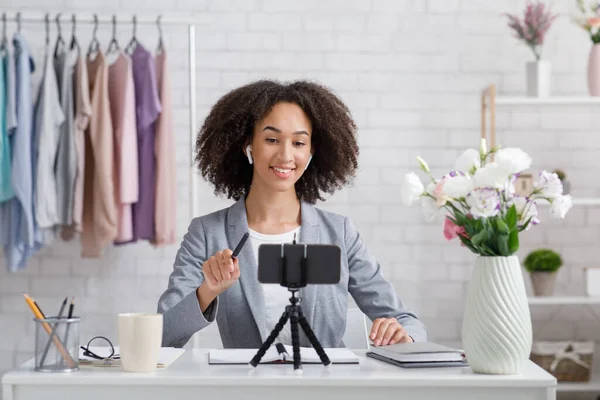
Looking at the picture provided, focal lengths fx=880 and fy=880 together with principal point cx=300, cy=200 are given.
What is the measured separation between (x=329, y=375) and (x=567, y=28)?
10.1 feet

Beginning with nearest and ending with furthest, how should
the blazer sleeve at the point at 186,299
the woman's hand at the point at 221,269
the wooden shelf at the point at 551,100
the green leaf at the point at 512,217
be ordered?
the green leaf at the point at 512,217 < the woman's hand at the point at 221,269 < the blazer sleeve at the point at 186,299 < the wooden shelf at the point at 551,100

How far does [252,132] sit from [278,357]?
0.93 m

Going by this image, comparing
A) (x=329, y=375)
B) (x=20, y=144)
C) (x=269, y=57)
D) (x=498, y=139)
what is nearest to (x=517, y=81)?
(x=498, y=139)

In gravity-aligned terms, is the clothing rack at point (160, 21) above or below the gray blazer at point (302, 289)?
above

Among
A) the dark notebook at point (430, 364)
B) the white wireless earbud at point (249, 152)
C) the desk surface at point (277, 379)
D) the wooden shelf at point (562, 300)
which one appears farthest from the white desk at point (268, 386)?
the wooden shelf at point (562, 300)

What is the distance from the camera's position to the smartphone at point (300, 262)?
5.75 ft

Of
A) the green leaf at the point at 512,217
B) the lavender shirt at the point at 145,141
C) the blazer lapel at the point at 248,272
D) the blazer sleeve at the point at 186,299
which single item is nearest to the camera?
the green leaf at the point at 512,217

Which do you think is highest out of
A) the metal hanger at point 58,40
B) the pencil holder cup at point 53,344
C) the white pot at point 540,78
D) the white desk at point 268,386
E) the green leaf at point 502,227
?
the metal hanger at point 58,40

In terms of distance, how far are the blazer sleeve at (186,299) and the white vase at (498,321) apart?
0.67m

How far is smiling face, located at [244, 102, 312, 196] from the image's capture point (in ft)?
8.18

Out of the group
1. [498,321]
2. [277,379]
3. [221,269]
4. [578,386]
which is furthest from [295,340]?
[578,386]

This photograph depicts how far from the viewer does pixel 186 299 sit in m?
2.14

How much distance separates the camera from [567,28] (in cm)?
424

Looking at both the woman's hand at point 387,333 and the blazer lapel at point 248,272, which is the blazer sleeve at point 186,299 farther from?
the woman's hand at point 387,333
